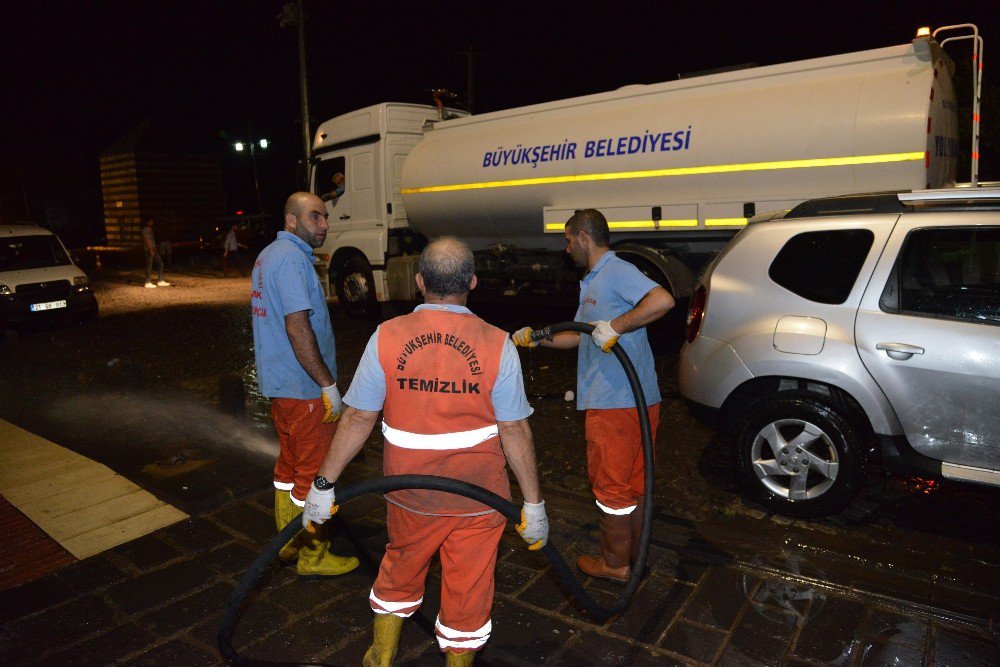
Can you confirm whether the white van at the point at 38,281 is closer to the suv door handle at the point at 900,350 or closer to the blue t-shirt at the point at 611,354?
the blue t-shirt at the point at 611,354

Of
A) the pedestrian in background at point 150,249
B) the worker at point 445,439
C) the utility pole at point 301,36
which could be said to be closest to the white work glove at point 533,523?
the worker at point 445,439

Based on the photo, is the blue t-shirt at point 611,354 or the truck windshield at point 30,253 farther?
the truck windshield at point 30,253

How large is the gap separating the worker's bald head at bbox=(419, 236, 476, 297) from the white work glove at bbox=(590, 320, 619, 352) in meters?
1.13

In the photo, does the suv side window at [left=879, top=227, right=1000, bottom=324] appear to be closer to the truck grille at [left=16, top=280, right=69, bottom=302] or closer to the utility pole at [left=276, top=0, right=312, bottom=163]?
the truck grille at [left=16, top=280, right=69, bottom=302]

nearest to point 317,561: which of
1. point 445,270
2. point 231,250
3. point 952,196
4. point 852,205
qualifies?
point 445,270

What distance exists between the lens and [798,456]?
4.36 m

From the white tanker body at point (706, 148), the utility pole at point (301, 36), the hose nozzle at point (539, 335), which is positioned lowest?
the hose nozzle at point (539, 335)

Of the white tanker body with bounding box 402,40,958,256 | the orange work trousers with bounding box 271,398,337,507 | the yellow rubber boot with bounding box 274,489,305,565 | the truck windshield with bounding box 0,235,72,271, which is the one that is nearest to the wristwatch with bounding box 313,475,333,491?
the orange work trousers with bounding box 271,398,337,507

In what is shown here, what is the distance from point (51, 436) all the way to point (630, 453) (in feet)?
18.4

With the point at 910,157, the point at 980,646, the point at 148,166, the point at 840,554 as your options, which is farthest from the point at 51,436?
→ the point at 148,166

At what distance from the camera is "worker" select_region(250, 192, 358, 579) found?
3.74m

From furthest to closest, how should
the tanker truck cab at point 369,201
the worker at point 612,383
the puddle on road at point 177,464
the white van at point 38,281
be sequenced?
the tanker truck cab at point 369,201, the white van at point 38,281, the puddle on road at point 177,464, the worker at point 612,383

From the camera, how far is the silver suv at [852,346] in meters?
3.87

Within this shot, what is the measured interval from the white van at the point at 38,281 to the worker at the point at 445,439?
11551mm
